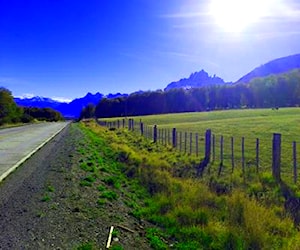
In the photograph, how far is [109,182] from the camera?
42.1 ft

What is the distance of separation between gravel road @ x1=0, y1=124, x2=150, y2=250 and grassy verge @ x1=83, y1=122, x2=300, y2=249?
561 mm

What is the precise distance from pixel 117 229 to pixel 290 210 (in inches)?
171

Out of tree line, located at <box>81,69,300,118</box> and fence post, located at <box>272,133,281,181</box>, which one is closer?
fence post, located at <box>272,133,281,181</box>

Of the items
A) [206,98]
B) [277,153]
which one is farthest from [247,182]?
[206,98]

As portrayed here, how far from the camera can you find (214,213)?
9008mm

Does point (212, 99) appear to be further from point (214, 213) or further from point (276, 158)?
point (214, 213)

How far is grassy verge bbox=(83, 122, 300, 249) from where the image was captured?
7254 millimetres

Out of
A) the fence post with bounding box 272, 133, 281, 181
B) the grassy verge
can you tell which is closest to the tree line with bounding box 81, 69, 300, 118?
the fence post with bounding box 272, 133, 281, 181

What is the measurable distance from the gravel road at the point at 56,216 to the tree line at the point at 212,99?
4659 inches

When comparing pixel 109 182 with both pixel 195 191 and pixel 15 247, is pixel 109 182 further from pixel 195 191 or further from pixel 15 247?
pixel 15 247

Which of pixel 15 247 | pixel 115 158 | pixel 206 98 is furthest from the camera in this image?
pixel 206 98

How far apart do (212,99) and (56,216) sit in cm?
15637

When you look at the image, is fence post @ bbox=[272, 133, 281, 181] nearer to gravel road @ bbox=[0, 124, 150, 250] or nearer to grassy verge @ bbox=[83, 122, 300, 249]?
grassy verge @ bbox=[83, 122, 300, 249]

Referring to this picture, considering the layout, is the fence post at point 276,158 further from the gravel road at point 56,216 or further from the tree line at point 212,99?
the tree line at point 212,99
